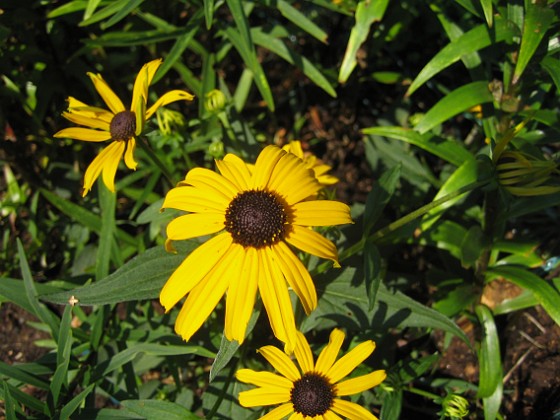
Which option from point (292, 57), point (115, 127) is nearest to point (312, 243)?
point (115, 127)

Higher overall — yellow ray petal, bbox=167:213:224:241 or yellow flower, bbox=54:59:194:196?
yellow flower, bbox=54:59:194:196

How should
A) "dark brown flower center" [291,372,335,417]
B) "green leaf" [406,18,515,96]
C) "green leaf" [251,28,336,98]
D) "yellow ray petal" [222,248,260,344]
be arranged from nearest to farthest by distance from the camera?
"yellow ray petal" [222,248,260,344]
"dark brown flower center" [291,372,335,417]
"green leaf" [406,18,515,96]
"green leaf" [251,28,336,98]

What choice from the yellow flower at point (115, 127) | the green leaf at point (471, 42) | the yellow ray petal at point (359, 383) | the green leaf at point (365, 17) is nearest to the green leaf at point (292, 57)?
the green leaf at point (365, 17)

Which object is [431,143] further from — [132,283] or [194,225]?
[132,283]

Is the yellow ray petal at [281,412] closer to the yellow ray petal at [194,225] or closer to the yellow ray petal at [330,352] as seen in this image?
the yellow ray petal at [330,352]

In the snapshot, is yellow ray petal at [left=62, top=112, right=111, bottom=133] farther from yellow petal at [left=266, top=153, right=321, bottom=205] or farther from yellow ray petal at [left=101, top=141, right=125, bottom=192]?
yellow petal at [left=266, top=153, right=321, bottom=205]

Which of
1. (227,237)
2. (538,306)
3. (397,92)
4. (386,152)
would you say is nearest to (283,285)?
(227,237)

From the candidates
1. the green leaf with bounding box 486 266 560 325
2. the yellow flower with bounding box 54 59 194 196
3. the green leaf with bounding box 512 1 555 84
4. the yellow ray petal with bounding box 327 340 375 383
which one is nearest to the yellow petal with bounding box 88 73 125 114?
the yellow flower with bounding box 54 59 194 196
